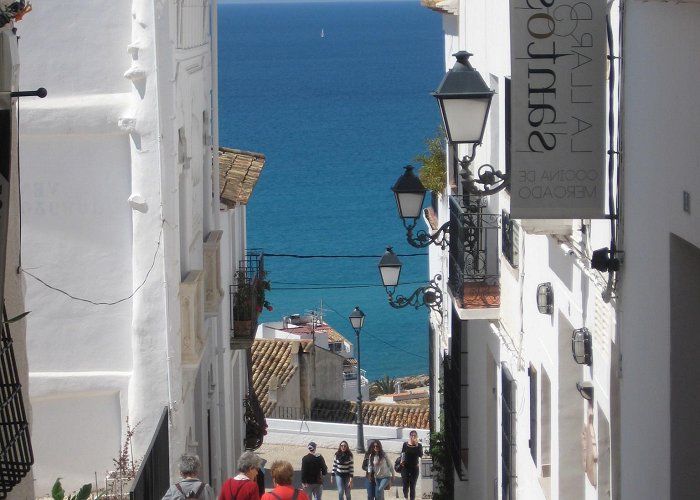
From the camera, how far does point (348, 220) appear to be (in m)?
90.1

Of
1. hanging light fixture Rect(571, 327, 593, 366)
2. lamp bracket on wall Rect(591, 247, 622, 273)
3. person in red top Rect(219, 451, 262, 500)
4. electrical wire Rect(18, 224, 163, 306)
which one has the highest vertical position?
lamp bracket on wall Rect(591, 247, 622, 273)

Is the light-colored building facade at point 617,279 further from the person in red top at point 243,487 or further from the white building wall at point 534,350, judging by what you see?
the person in red top at point 243,487

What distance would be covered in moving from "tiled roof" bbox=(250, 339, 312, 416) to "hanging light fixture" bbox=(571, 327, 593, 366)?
80.9 ft

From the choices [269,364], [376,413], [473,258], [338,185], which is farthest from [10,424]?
[338,185]

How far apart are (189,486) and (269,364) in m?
25.4

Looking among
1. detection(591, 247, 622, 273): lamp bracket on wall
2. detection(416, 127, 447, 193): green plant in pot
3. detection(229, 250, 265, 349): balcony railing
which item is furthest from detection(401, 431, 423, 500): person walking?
detection(591, 247, 622, 273): lamp bracket on wall

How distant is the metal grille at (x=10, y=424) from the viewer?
6.74 metres

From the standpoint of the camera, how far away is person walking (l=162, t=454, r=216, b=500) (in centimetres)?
878

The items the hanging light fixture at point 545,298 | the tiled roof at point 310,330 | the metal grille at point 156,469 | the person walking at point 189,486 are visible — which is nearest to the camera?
the person walking at point 189,486

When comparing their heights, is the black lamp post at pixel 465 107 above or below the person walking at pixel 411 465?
above

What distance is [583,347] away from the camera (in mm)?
9070

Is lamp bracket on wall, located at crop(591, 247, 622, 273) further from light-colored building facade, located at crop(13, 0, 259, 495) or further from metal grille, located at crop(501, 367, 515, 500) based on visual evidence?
light-colored building facade, located at crop(13, 0, 259, 495)

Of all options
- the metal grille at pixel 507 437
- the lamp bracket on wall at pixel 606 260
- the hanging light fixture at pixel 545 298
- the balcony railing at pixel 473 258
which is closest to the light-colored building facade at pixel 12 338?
the lamp bracket on wall at pixel 606 260

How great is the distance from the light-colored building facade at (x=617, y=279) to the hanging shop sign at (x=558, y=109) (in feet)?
0.04
